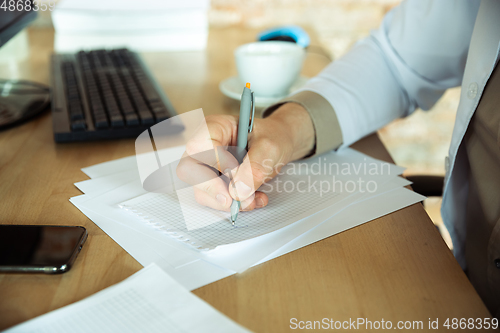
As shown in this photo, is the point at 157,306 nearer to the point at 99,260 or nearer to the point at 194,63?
the point at 99,260

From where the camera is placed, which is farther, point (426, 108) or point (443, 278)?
point (426, 108)

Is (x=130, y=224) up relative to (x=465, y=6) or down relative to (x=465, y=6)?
down

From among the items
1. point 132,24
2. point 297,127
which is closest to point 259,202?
point 297,127

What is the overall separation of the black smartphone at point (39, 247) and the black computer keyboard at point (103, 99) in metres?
0.24

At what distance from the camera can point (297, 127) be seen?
60 cm

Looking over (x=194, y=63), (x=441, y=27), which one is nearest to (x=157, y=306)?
(x=441, y=27)

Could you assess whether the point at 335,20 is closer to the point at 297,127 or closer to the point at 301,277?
the point at 297,127

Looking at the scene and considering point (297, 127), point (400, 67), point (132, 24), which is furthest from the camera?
point (132, 24)

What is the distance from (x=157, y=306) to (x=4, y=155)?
16.0 inches

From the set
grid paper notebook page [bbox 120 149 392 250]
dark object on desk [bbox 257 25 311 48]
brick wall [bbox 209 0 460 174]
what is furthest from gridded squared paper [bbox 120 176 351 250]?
brick wall [bbox 209 0 460 174]

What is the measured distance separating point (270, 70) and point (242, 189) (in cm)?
37

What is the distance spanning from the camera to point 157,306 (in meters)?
0.34

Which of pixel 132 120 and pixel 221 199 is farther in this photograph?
pixel 132 120

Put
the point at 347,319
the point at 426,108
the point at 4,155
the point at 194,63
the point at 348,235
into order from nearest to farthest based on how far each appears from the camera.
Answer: the point at 347,319, the point at 348,235, the point at 4,155, the point at 426,108, the point at 194,63
